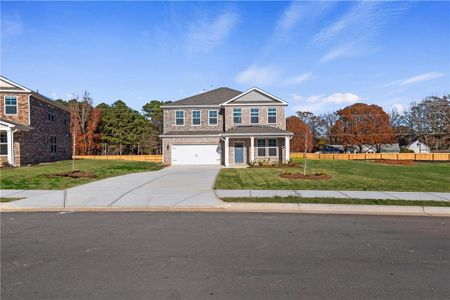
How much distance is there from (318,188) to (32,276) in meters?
10.2

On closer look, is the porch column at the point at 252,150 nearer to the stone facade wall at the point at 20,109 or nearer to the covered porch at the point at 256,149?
the covered porch at the point at 256,149

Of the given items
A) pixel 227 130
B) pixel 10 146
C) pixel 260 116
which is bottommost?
pixel 10 146

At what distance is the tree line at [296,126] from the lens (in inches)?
1923

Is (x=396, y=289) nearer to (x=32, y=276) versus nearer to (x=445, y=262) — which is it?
(x=445, y=262)

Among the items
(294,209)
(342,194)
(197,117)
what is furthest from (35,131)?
(342,194)

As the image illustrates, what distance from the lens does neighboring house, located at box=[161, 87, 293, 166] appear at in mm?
25578

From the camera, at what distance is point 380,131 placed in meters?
51.5

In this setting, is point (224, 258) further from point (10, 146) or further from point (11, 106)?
point (11, 106)

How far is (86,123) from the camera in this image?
49906 mm

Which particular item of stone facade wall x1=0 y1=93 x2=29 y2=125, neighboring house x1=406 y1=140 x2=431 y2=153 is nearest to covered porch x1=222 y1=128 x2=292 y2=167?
stone facade wall x1=0 y1=93 x2=29 y2=125

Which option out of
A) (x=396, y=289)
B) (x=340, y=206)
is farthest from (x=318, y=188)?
(x=396, y=289)

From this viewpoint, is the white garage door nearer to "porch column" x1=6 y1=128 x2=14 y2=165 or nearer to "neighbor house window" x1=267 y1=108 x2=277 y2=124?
"neighbor house window" x1=267 y1=108 x2=277 y2=124

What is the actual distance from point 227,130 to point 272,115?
4.58 meters

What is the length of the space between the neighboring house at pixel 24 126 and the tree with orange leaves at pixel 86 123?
1883 centimetres
